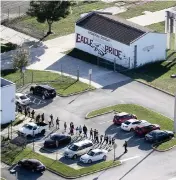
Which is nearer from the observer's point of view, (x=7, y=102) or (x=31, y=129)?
(x=31, y=129)

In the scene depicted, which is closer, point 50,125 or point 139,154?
point 139,154

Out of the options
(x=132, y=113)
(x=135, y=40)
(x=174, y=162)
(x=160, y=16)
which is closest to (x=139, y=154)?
(x=174, y=162)

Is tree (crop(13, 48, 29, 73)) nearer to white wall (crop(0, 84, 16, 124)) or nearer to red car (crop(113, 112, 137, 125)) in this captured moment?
white wall (crop(0, 84, 16, 124))

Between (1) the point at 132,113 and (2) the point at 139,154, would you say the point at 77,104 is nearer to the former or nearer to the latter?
(1) the point at 132,113

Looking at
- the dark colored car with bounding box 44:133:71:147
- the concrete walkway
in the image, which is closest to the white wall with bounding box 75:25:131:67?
the concrete walkway

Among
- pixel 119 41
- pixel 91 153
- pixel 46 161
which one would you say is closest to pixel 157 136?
pixel 91 153

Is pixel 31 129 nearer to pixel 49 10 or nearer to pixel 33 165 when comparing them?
pixel 33 165
